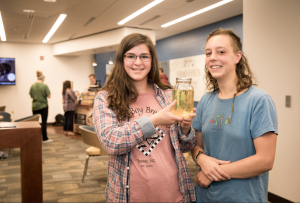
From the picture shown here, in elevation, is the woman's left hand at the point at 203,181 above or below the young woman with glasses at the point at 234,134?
below

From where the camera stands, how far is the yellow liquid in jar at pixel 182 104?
116cm

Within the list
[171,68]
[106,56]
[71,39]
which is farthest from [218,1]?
[106,56]

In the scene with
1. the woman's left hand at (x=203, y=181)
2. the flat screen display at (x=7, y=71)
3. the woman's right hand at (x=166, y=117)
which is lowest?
the woman's left hand at (x=203, y=181)

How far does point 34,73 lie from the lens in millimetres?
9820

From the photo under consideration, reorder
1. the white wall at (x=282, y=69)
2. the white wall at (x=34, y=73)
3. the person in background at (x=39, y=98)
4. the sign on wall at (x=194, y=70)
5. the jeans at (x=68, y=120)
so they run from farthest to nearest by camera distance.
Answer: the white wall at (x=34, y=73), the jeans at (x=68, y=120), the sign on wall at (x=194, y=70), the person in background at (x=39, y=98), the white wall at (x=282, y=69)

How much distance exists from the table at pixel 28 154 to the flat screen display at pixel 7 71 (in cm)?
857

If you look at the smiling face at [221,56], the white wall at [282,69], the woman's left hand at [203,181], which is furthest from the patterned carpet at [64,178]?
the smiling face at [221,56]

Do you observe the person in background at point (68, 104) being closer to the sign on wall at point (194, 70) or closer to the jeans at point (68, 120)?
the jeans at point (68, 120)

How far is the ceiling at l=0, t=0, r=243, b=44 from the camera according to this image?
5.02 m

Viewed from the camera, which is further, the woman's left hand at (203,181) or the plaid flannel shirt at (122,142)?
the woman's left hand at (203,181)

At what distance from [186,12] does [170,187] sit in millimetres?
5078

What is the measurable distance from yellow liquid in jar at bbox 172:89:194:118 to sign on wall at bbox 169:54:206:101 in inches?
229

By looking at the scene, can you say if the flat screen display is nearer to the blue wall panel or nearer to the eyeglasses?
the blue wall panel

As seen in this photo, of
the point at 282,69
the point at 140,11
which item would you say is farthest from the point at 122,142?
the point at 140,11
